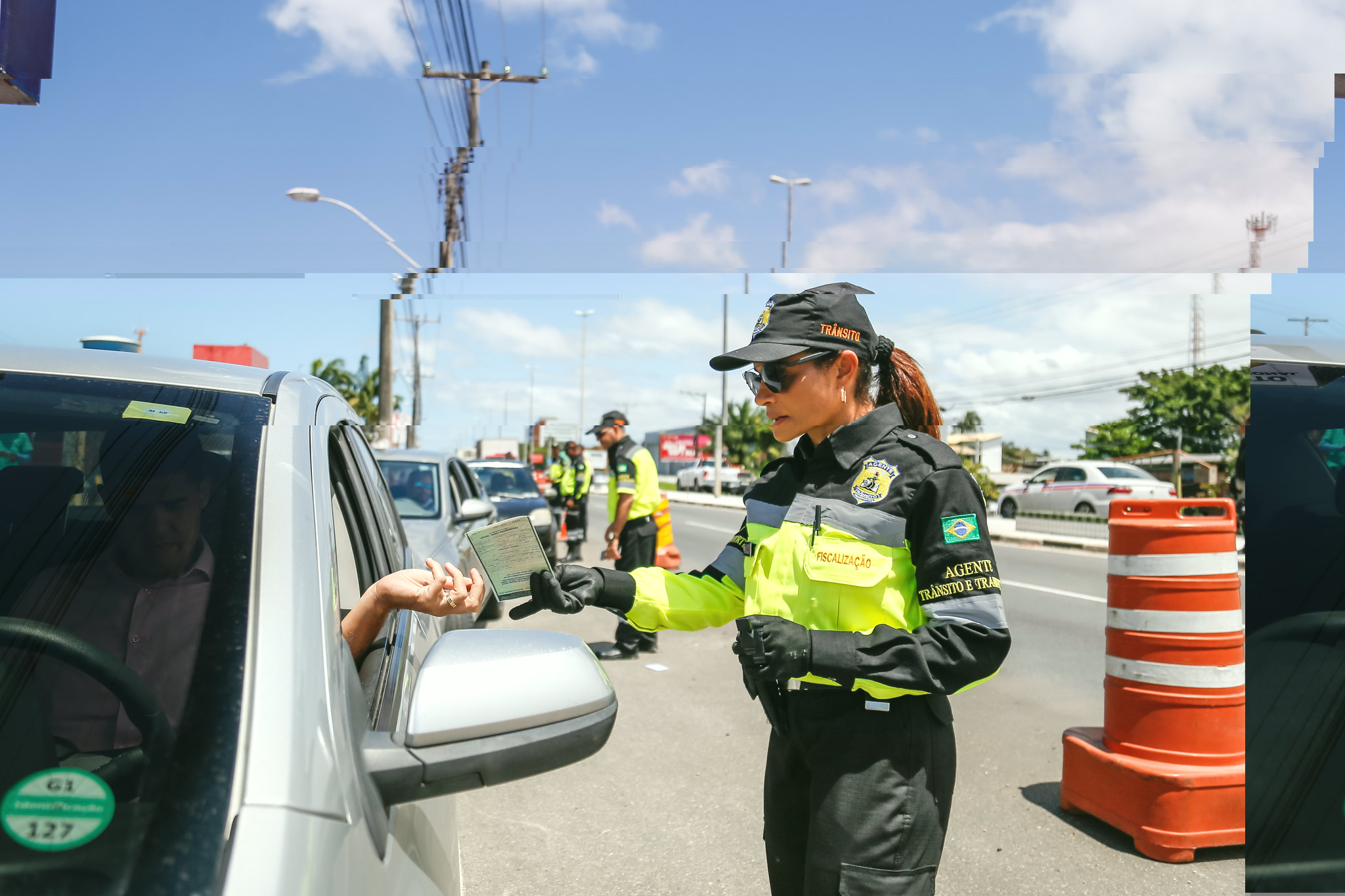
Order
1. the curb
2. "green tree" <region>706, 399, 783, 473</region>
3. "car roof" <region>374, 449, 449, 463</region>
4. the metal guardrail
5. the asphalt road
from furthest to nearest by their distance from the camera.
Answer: "green tree" <region>706, 399, 783, 473</region> → the curb → the metal guardrail → "car roof" <region>374, 449, 449, 463</region> → the asphalt road

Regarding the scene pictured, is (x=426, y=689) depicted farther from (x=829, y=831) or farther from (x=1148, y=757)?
(x=1148, y=757)

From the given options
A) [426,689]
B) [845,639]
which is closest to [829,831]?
[845,639]

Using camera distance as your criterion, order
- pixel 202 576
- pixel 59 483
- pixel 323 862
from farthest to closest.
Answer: pixel 59 483
pixel 202 576
pixel 323 862

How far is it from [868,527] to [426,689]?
0.94 meters

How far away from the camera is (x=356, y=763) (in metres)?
1.28

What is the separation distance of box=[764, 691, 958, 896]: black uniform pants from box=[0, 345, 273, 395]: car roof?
1.28 m

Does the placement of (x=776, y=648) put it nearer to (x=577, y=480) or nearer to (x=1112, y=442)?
(x=577, y=480)

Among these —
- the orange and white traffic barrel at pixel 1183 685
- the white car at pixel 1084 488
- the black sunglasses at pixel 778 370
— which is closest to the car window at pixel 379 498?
the black sunglasses at pixel 778 370

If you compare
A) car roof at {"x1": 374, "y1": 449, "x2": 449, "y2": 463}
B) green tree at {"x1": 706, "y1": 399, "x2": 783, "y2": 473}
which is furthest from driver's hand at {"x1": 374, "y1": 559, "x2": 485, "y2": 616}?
green tree at {"x1": 706, "y1": 399, "x2": 783, "y2": 473}

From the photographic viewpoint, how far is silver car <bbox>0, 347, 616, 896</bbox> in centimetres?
109

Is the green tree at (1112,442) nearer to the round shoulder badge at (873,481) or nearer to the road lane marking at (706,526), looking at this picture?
the road lane marking at (706,526)

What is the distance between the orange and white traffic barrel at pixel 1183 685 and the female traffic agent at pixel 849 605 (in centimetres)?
187

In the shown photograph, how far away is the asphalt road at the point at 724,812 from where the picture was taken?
135 inches

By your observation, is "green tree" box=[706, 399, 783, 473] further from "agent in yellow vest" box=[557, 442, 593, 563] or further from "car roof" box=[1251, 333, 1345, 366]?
"car roof" box=[1251, 333, 1345, 366]
